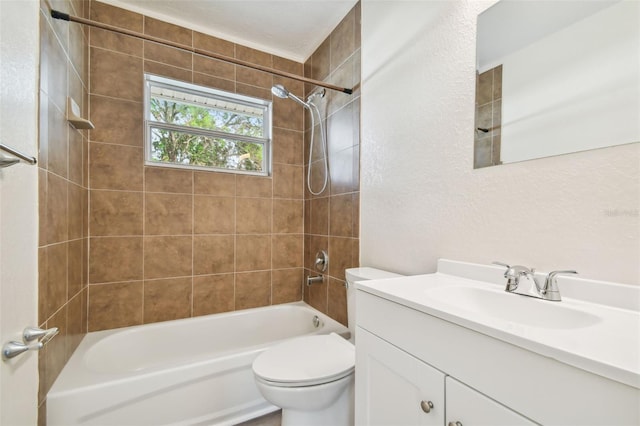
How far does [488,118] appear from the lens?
1032 mm

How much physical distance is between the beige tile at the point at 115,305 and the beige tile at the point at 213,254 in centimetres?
41

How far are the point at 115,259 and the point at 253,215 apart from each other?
990 millimetres

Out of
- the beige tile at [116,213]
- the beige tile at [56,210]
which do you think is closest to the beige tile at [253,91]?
the beige tile at [116,213]

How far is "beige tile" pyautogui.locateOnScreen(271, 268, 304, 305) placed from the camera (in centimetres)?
237

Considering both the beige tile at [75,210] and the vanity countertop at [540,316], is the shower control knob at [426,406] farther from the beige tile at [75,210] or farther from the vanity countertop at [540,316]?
the beige tile at [75,210]

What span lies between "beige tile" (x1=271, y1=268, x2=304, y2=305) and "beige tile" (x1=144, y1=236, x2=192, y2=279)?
2.29ft

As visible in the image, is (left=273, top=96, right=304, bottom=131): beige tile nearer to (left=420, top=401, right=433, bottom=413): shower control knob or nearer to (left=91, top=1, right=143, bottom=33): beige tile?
(left=91, top=1, right=143, bottom=33): beige tile

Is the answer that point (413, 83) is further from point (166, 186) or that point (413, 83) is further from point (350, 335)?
point (166, 186)

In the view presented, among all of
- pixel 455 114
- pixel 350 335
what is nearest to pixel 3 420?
pixel 350 335

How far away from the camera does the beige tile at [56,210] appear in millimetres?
1156

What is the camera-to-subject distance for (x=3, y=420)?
619mm

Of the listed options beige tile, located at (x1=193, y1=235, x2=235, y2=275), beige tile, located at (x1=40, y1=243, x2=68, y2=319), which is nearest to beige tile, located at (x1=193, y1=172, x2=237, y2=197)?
beige tile, located at (x1=193, y1=235, x2=235, y2=275)

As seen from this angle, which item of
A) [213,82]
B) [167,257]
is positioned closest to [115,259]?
[167,257]

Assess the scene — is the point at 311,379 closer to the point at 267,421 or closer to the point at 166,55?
the point at 267,421
